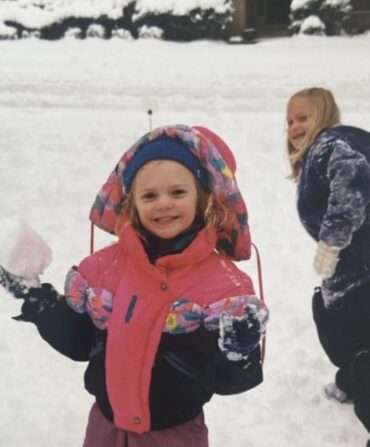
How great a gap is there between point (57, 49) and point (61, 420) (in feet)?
→ 11.4

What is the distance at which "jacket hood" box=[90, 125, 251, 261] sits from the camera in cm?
134

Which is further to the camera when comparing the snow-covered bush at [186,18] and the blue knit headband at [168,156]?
the snow-covered bush at [186,18]

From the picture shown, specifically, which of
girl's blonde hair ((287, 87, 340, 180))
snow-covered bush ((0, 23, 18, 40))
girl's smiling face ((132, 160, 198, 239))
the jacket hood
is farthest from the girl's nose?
snow-covered bush ((0, 23, 18, 40))

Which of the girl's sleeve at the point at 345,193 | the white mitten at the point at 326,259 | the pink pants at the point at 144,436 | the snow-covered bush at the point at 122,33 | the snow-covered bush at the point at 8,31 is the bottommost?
the pink pants at the point at 144,436

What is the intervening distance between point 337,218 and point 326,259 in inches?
5.9

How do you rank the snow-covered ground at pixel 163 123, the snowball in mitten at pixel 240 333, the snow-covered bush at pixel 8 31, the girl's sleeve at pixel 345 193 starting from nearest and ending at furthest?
the snowball in mitten at pixel 240 333 → the girl's sleeve at pixel 345 193 → the snow-covered ground at pixel 163 123 → the snow-covered bush at pixel 8 31

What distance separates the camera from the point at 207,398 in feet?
4.46

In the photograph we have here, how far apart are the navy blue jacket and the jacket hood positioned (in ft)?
1.56

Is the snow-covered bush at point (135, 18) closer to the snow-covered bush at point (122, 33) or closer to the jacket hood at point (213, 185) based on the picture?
the snow-covered bush at point (122, 33)

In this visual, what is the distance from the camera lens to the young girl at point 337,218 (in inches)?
70.2

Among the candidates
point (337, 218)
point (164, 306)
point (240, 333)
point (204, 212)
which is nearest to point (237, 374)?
point (240, 333)

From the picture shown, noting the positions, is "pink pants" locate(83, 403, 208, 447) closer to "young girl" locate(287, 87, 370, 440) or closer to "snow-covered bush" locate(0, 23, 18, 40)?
"young girl" locate(287, 87, 370, 440)

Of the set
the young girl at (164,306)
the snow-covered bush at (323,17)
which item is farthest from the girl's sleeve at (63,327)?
the snow-covered bush at (323,17)

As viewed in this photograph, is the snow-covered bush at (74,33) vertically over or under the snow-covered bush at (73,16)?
under
